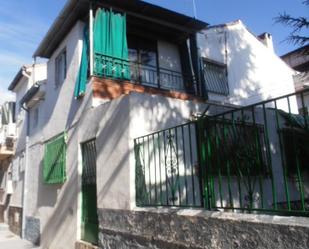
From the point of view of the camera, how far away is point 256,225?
361 cm

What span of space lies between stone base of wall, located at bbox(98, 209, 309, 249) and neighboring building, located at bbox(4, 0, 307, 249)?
0.08 ft

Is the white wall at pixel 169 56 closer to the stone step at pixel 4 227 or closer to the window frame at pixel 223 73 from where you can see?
the window frame at pixel 223 73

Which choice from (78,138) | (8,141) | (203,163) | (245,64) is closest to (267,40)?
(245,64)

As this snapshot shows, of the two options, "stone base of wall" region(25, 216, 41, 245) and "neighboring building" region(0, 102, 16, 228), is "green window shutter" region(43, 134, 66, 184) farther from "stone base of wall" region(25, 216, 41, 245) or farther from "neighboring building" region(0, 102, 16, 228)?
"neighboring building" region(0, 102, 16, 228)

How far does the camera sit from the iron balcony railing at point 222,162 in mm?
4109

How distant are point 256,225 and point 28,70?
15.7m

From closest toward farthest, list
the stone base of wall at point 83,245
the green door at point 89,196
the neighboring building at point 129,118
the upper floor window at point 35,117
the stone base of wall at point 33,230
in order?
the neighboring building at point 129,118 → the stone base of wall at point 83,245 → the green door at point 89,196 → the stone base of wall at point 33,230 → the upper floor window at point 35,117

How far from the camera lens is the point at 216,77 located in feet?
43.3

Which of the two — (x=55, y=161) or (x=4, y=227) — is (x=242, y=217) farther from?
(x=4, y=227)

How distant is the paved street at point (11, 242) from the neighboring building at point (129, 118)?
0.35 metres

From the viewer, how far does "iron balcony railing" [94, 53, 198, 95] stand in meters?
9.18

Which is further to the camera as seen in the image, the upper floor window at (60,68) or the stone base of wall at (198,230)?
the upper floor window at (60,68)

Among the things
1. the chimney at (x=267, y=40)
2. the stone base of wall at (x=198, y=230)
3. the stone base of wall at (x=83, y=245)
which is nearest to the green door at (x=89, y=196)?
the stone base of wall at (x=83, y=245)

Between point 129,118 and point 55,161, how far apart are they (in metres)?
4.96
